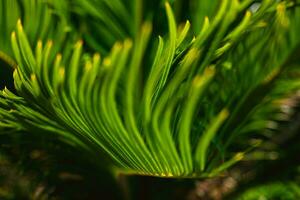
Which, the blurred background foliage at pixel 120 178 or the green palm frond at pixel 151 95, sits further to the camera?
the blurred background foliage at pixel 120 178

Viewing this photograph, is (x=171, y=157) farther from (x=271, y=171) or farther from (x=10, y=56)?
(x=271, y=171)

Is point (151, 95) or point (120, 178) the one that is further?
point (120, 178)

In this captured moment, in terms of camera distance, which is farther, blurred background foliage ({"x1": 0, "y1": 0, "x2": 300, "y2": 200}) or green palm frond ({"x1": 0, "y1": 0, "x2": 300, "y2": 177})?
blurred background foliage ({"x1": 0, "y1": 0, "x2": 300, "y2": 200})

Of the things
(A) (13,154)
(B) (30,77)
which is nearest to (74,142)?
(B) (30,77)

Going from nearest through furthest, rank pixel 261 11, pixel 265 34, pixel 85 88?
pixel 85 88 → pixel 261 11 → pixel 265 34

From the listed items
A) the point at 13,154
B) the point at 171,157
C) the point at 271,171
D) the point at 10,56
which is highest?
the point at 10,56

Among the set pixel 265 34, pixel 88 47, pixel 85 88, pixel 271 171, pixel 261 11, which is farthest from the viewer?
pixel 271 171

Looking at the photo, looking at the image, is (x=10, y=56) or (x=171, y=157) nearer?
(x=171, y=157)

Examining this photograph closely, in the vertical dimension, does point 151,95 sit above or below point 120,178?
above
